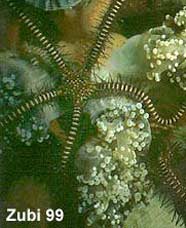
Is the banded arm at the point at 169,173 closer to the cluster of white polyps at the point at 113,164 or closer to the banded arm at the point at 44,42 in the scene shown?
the cluster of white polyps at the point at 113,164

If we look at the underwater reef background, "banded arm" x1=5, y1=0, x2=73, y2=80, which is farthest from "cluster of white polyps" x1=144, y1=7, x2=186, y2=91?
"banded arm" x1=5, y1=0, x2=73, y2=80

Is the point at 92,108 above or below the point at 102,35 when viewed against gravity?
below

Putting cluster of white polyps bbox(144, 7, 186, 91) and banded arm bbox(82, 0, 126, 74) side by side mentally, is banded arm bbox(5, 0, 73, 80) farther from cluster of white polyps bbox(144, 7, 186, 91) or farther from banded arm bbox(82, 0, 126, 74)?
cluster of white polyps bbox(144, 7, 186, 91)

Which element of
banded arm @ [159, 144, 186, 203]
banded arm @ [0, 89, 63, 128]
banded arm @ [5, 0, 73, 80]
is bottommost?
banded arm @ [159, 144, 186, 203]

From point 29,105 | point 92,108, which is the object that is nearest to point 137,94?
point 92,108

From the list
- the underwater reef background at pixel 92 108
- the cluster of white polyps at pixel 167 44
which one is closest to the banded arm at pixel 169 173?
the underwater reef background at pixel 92 108

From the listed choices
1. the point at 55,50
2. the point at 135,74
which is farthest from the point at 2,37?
the point at 135,74

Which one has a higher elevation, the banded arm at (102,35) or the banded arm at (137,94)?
the banded arm at (102,35)

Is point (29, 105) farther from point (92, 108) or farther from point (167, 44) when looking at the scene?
point (167, 44)
